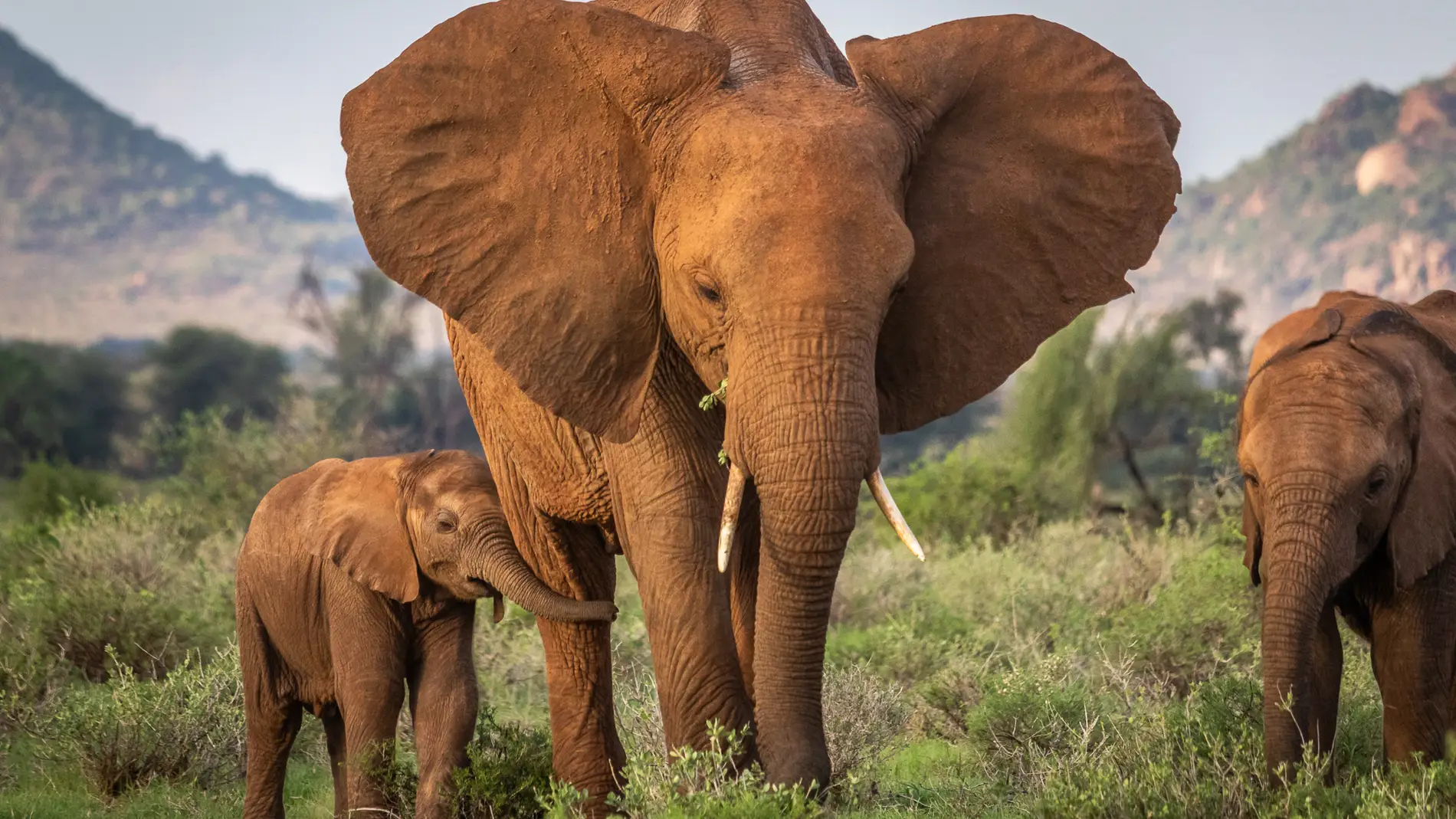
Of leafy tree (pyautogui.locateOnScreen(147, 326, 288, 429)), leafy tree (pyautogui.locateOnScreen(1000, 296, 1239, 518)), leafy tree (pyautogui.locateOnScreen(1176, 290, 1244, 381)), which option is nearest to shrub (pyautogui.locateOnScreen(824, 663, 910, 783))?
leafy tree (pyautogui.locateOnScreen(1000, 296, 1239, 518))

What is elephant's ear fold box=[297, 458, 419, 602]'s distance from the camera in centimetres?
646

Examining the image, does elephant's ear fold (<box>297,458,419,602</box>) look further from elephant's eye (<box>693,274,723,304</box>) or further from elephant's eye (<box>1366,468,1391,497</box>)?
elephant's eye (<box>1366,468,1391,497</box>)

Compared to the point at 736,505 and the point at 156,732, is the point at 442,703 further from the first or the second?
the point at 736,505

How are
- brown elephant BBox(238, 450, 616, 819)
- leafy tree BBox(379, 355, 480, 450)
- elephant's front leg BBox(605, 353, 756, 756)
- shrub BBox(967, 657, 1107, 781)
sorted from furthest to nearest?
leafy tree BBox(379, 355, 480, 450), shrub BBox(967, 657, 1107, 781), brown elephant BBox(238, 450, 616, 819), elephant's front leg BBox(605, 353, 756, 756)

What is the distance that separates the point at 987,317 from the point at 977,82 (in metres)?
0.70

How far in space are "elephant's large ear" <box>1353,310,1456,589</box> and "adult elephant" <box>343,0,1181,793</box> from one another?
4.85 ft

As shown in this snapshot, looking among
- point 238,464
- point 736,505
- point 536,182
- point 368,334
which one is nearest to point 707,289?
point 736,505

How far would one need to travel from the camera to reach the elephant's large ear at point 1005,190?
5035 millimetres

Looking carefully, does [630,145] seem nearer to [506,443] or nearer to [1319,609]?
[506,443]

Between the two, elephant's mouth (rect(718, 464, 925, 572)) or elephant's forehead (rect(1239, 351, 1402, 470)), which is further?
elephant's forehead (rect(1239, 351, 1402, 470))

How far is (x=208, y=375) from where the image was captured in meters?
49.8

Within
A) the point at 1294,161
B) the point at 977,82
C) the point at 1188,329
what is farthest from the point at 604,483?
the point at 1294,161

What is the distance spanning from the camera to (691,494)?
4.93 meters

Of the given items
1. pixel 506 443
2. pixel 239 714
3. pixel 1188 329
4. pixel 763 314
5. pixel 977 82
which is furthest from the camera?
pixel 1188 329
